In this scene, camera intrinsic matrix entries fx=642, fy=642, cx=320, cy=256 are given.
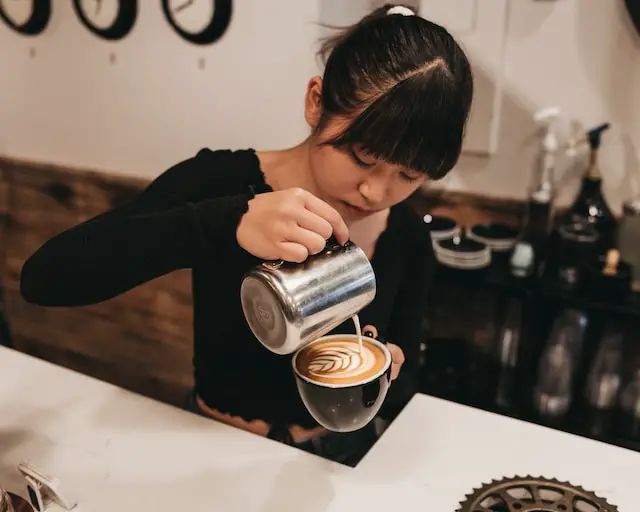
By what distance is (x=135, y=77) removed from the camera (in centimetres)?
241

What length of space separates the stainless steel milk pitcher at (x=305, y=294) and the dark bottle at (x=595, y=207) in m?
1.16

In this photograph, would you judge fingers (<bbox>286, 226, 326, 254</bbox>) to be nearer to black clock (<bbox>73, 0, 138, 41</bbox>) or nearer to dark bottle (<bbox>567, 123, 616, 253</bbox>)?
dark bottle (<bbox>567, 123, 616, 253</bbox>)

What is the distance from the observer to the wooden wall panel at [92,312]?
2637mm

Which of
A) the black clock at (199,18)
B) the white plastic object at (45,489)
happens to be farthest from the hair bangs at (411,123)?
the black clock at (199,18)

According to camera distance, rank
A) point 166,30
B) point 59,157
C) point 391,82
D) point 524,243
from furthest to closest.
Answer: point 59,157 → point 166,30 → point 524,243 → point 391,82

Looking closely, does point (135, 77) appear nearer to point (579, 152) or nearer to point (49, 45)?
point (49, 45)

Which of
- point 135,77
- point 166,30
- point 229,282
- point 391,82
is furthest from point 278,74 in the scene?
point 391,82

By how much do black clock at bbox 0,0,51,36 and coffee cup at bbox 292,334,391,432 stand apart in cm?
221

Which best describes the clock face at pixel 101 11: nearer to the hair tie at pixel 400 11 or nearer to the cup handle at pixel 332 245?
the hair tie at pixel 400 11

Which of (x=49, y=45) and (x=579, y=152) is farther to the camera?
(x=49, y=45)

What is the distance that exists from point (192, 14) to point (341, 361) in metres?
1.69

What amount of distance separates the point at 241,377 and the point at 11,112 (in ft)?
7.17

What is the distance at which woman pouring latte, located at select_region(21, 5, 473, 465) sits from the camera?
870 millimetres

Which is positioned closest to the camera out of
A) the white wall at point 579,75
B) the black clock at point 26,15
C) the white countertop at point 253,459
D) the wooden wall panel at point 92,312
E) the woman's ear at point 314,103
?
the white countertop at point 253,459
